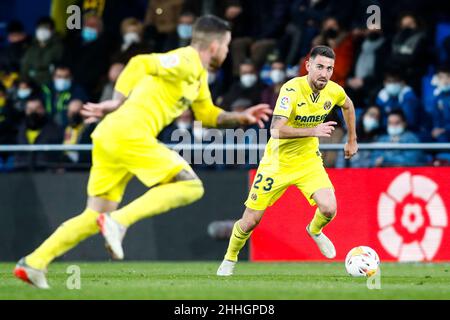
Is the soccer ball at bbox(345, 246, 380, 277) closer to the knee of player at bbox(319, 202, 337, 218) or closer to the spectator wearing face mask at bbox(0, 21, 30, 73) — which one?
the knee of player at bbox(319, 202, 337, 218)

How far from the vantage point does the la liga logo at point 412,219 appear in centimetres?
1450

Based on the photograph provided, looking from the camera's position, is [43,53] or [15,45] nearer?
[43,53]

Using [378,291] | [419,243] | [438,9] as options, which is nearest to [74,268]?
[419,243]

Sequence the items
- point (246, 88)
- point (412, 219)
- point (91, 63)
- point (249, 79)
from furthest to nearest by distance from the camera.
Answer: point (91, 63), point (249, 79), point (246, 88), point (412, 219)

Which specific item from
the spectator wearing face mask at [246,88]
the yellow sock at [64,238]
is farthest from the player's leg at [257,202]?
the spectator wearing face mask at [246,88]

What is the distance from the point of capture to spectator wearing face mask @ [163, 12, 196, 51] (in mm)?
18134

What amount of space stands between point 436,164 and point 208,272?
3.67 meters

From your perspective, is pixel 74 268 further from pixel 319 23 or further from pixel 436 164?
pixel 319 23

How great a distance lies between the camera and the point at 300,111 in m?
11.8

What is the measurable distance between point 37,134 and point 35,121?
8.2 inches

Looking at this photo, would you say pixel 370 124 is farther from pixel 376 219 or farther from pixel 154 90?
pixel 154 90

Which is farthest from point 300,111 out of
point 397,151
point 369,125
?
point 369,125

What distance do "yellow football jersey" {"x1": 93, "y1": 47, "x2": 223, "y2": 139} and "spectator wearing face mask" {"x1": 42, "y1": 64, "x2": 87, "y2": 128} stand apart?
26.4ft

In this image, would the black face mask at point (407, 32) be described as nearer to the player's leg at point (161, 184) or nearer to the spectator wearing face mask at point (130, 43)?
the spectator wearing face mask at point (130, 43)
